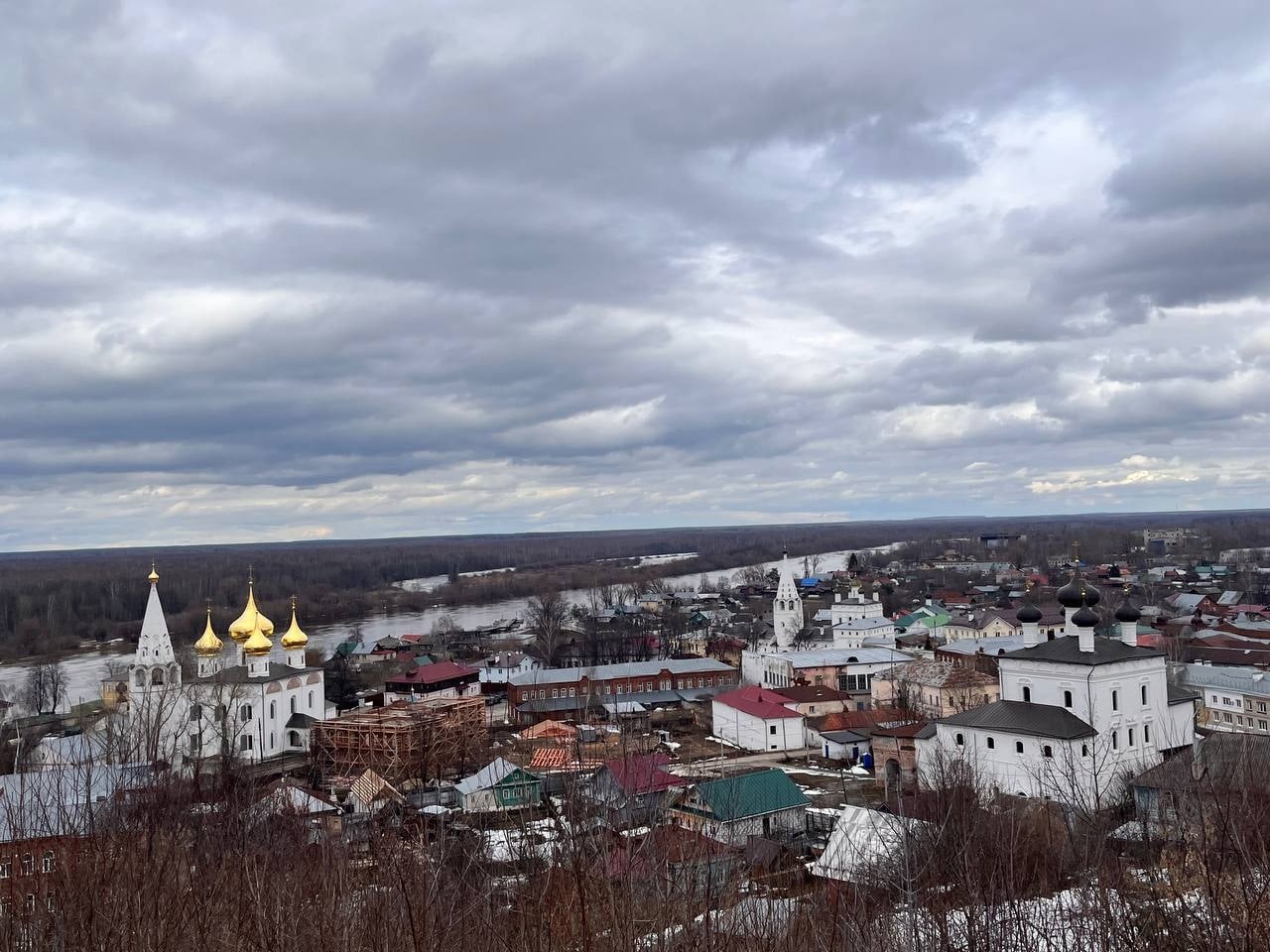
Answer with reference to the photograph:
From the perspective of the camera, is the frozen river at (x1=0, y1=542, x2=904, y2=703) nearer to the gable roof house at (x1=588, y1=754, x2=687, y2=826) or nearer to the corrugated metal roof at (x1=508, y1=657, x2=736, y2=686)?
the corrugated metal roof at (x1=508, y1=657, x2=736, y2=686)

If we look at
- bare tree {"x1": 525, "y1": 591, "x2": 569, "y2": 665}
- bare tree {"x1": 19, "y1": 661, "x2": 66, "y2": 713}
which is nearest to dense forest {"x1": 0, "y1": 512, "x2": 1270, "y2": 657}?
bare tree {"x1": 19, "y1": 661, "x2": 66, "y2": 713}

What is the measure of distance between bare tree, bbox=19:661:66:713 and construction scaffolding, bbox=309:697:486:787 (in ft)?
43.1

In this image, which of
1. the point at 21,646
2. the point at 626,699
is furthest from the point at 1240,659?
the point at 21,646

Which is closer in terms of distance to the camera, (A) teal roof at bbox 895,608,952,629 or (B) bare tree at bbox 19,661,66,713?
(B) bare tree at bbox 19,661,66,713

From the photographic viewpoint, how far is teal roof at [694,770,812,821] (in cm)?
1580

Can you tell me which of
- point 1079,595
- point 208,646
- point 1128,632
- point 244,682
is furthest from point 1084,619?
point 208,646

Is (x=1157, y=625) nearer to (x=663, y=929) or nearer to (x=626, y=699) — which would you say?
(x=626, y=699)

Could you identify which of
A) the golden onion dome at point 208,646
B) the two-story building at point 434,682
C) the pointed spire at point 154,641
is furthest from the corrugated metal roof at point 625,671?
the pointed spire at point 154,641

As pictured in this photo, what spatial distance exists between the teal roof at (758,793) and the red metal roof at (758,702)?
40.0ft

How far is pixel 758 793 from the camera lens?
17500mm

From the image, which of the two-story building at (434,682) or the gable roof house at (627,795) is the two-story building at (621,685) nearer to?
the two-story building at (434,682)

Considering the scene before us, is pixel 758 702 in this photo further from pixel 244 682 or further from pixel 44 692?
pixel 44 692

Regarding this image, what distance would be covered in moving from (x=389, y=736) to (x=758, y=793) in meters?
13.4

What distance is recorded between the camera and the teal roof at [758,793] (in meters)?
15.8
